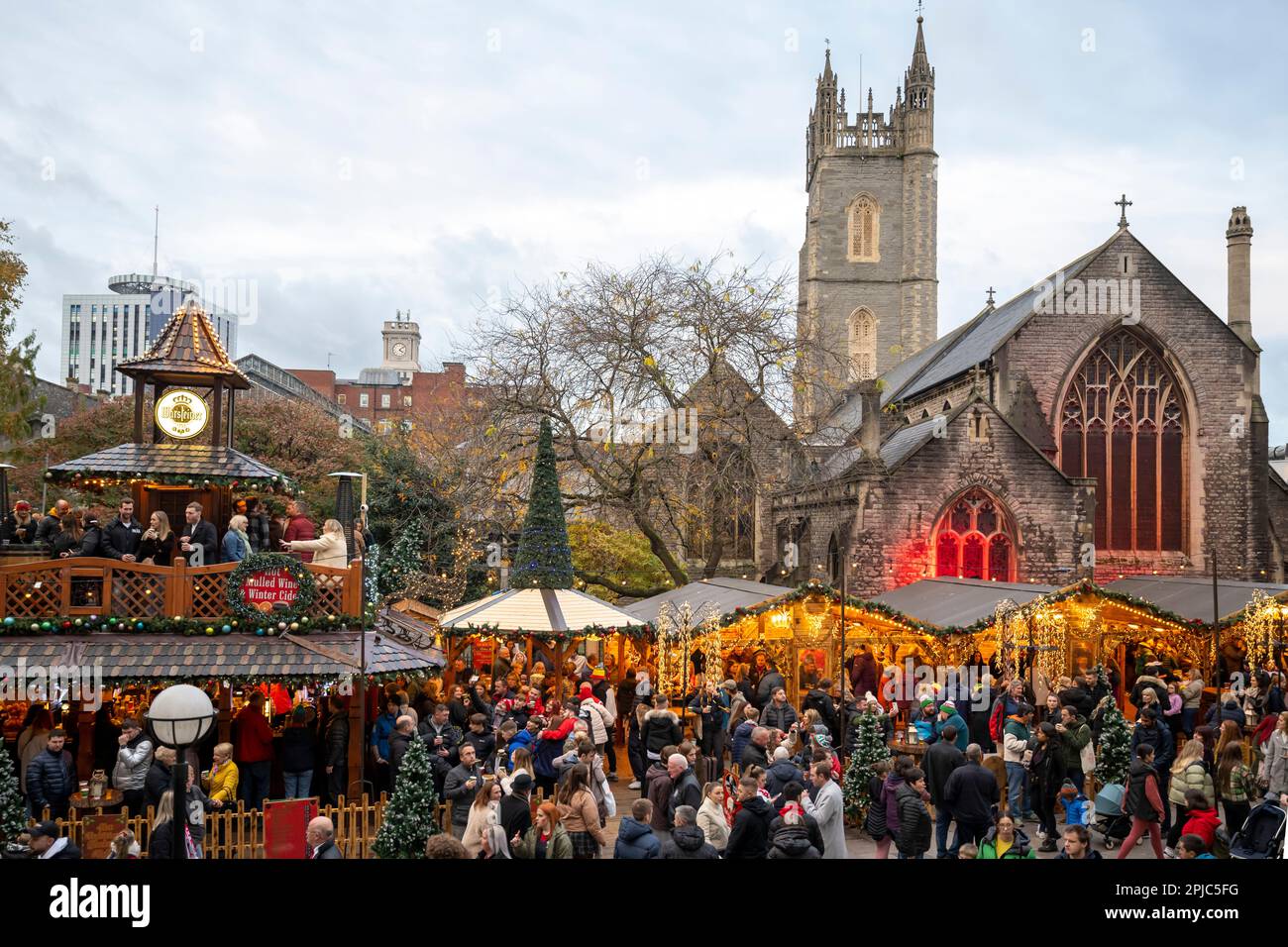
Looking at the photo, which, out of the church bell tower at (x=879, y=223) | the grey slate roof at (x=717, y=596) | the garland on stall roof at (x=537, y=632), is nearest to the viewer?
the garland on stall roof at (x=537, y=632)

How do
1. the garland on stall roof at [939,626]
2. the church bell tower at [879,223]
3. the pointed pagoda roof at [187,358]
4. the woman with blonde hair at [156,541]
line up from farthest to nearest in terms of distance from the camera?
1. the church bell tower at [879,223]
2. the garland on stall roof at [939,626]
3. the pointed pagoda roof at [187,358]
4. the woman with blonde hair at [156,541]

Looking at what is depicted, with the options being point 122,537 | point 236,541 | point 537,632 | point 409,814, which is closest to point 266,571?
point 236,541

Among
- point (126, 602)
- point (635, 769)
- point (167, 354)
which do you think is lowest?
point (635, 769)

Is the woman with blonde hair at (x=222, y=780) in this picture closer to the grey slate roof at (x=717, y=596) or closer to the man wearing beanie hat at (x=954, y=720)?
the man wearing beanie hat at (x=954, y=720)

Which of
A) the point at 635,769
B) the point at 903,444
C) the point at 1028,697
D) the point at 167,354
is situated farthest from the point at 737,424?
the point at 167,354

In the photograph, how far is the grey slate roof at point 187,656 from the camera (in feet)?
42.0

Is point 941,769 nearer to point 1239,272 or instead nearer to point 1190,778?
point 1190,778

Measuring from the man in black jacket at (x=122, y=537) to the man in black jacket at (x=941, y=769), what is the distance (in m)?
10.5

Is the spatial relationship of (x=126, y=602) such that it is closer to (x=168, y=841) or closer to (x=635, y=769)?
(x=168, y=841)

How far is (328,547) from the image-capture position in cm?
1516

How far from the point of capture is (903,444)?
31.7 meters

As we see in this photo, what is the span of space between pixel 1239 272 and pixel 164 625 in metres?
36.4

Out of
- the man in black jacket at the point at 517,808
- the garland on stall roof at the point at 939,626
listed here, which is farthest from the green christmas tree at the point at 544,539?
the man in black jacket at the point at 517,808
